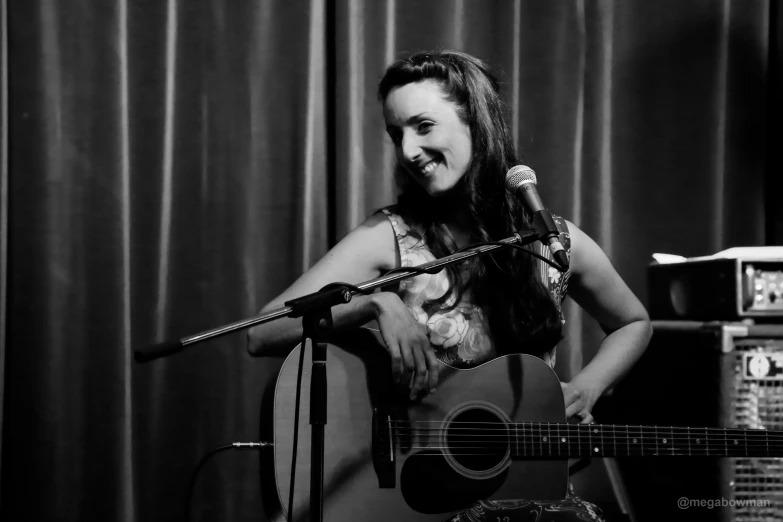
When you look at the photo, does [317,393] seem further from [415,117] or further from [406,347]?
[415,117]

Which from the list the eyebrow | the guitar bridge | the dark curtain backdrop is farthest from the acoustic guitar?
the dark curtain backdrop

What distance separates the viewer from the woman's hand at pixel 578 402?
6.12 ft

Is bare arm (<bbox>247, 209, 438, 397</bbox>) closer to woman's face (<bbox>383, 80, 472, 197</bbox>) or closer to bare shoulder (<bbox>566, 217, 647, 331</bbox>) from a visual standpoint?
woman's face (<bbox>383, 80, 472, 197</bbox>)

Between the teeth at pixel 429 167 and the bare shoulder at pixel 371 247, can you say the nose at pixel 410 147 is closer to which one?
the teeth at pixel 429 167

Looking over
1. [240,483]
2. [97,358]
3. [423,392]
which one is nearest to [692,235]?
[423,392]

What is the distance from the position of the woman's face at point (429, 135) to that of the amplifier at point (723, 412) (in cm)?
84

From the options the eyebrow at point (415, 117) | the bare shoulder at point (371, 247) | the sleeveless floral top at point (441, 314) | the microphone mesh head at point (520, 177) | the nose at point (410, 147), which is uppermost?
the eyebrow at point (415, 117)

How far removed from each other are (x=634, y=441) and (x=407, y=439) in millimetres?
549

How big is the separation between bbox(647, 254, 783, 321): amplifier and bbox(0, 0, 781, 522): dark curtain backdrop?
1.95ft

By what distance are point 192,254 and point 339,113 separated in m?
0.67

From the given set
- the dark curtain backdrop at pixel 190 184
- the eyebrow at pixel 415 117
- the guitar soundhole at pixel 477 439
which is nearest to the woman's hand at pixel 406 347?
the guitar soundhole at pixel 477 439

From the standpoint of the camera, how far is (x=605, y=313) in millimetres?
2156

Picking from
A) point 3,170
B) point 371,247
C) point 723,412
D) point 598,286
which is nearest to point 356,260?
point 371,247

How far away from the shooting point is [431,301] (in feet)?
6.24
